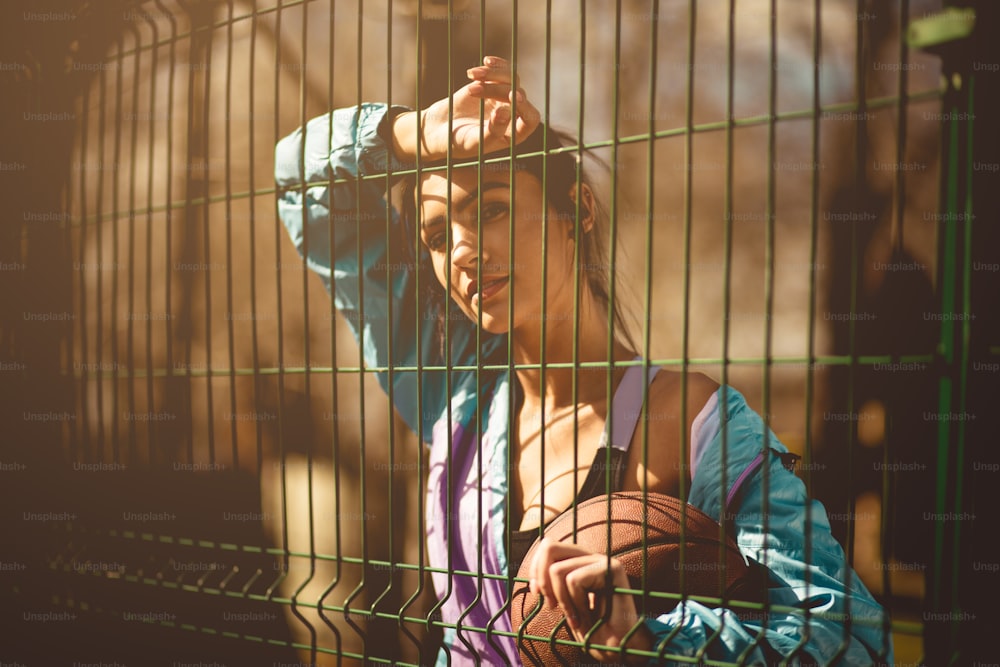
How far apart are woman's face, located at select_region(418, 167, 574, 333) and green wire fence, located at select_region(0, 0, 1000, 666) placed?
144mm

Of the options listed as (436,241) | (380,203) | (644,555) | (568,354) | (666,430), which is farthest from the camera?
(380,203)

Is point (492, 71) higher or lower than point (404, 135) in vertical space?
higher

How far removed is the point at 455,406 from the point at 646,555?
881 mm

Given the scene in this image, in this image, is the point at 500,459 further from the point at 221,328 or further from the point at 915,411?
the point at 221,328

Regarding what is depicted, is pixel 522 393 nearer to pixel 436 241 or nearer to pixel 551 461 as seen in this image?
pixel 551 461

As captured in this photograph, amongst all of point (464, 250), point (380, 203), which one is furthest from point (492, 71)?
point (380, 203)

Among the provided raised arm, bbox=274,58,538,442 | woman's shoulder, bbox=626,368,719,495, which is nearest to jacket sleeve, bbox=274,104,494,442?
raised arm, bbox=274,58,538,442

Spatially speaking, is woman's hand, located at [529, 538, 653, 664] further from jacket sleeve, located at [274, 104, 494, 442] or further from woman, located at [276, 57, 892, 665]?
jacket sleeve, located at [274, 104, 494, 442]

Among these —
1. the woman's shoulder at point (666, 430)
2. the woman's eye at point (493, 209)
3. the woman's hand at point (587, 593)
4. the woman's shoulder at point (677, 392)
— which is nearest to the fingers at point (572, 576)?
the woman's hand at point (587, 593)

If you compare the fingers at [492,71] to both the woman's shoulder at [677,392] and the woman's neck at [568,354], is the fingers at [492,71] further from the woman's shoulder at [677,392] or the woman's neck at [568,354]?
the woman's shoulder at [677,392]

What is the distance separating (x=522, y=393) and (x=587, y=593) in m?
0.72

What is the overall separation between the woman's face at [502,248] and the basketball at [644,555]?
55cm

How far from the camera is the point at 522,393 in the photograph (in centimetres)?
232

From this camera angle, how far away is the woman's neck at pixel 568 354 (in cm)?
214
